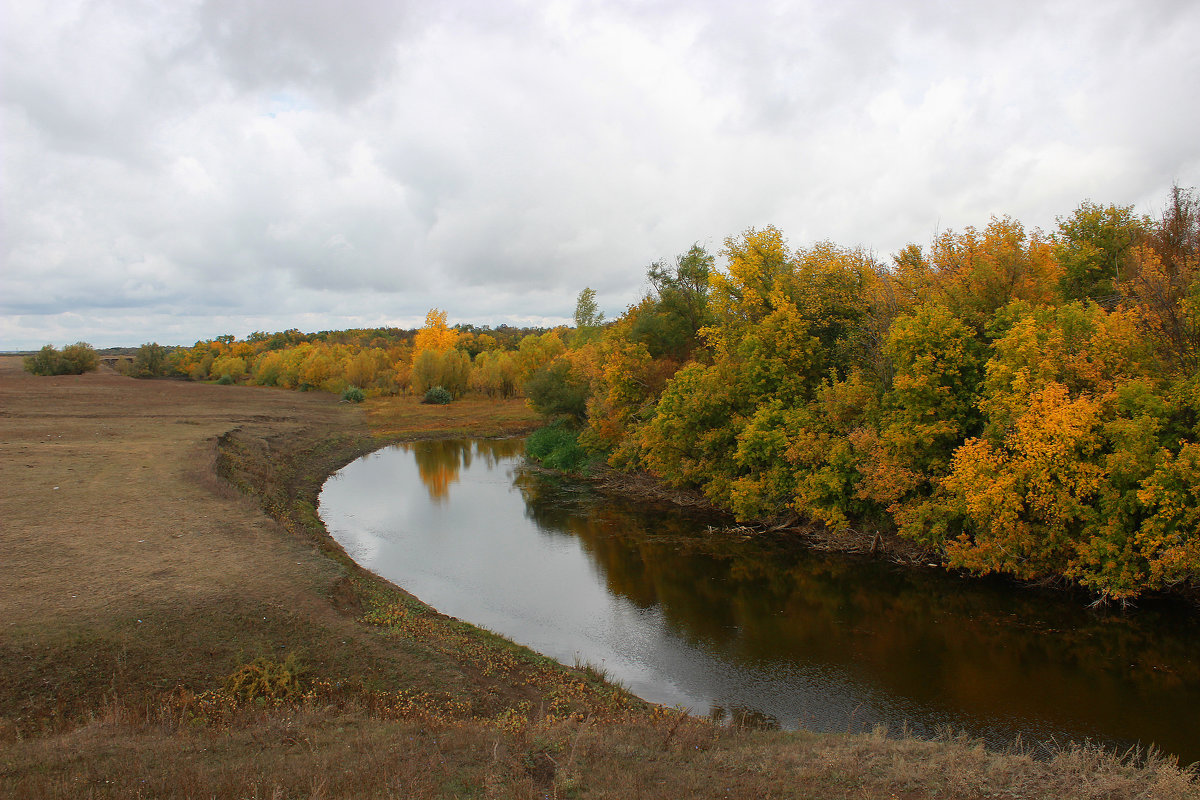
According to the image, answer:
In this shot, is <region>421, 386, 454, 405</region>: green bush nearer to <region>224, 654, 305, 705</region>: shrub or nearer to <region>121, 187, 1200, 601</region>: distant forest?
<region>121, 187, 1200, 601</region>: distant forest

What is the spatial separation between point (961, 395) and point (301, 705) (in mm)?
23160

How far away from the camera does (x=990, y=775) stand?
9.55 metres

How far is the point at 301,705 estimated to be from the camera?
477 inches

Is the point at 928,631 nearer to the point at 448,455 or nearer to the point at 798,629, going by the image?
the point at 798,629

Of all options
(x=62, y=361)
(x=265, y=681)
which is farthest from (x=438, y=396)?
(x=265, y=681)

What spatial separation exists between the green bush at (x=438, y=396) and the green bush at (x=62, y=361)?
61444mm

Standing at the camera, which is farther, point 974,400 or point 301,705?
point 974,400

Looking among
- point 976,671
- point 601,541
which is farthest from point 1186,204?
point 601,541

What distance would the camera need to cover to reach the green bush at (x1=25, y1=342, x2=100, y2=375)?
9788 cm

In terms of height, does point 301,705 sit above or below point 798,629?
above

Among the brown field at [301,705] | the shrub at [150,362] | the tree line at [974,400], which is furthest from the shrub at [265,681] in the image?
the shrub at [150,362]

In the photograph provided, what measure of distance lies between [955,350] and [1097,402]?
16.3ft

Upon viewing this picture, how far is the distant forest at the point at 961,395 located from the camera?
18.3 m

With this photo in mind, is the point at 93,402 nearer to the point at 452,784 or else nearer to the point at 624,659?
the point at 624,659
